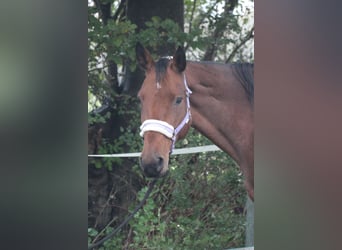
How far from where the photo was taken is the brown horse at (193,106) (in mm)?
3695

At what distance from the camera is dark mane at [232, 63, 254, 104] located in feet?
12.8

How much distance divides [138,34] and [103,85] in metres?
0.49

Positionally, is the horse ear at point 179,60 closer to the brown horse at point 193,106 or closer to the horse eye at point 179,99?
the brown horse at point 193,106

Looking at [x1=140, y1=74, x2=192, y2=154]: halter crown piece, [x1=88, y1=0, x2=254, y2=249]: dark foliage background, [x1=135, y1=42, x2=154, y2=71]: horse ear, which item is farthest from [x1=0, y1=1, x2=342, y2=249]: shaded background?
[x1=88, y1=0, x2=254, y2=249]: dark foliage background
